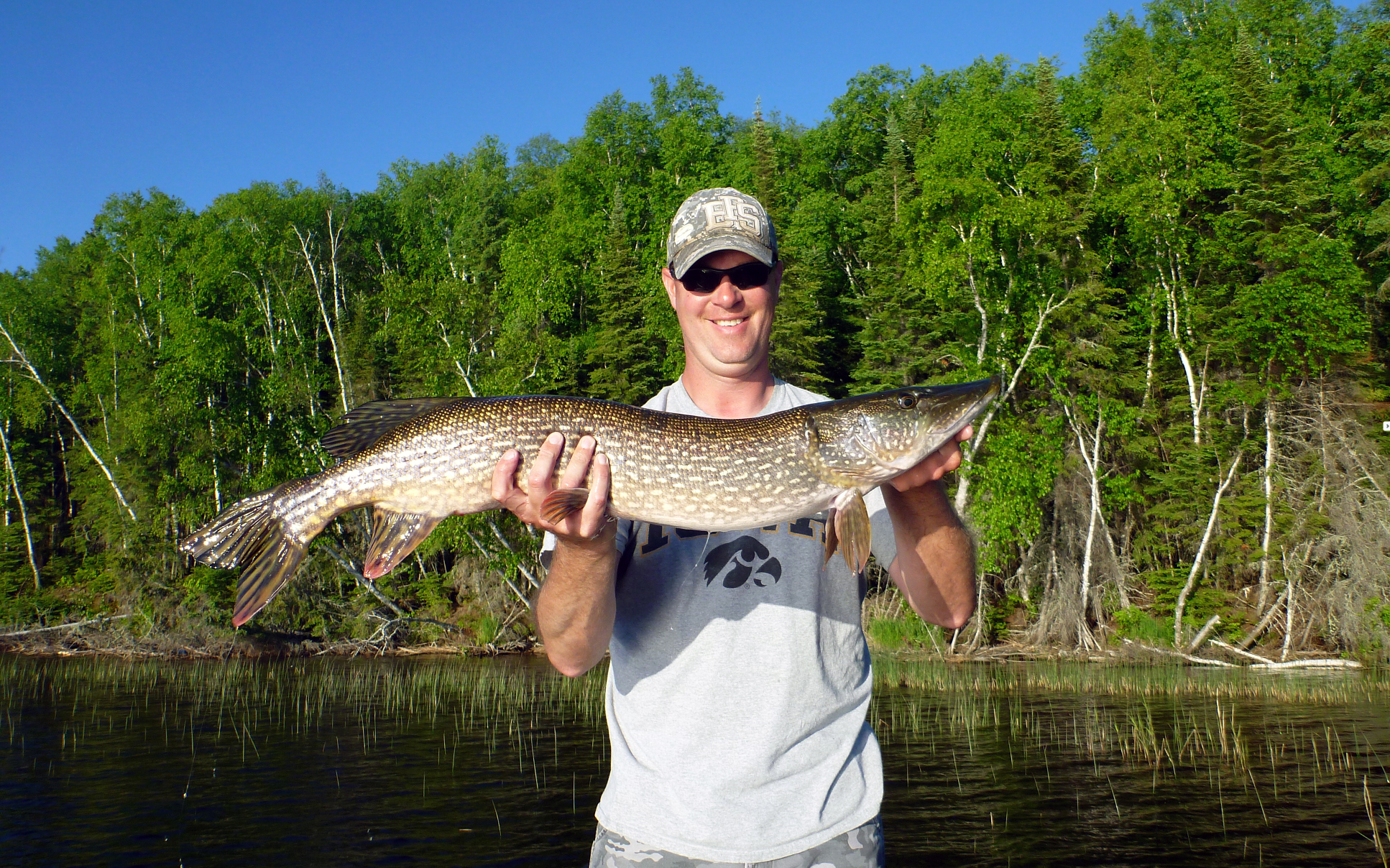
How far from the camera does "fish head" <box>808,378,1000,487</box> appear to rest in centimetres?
280

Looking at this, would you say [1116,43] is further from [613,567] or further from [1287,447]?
[613,567]

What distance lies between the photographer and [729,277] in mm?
2928

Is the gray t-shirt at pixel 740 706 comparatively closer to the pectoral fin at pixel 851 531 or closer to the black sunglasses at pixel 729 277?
the pectoral fin at pixel 851 531

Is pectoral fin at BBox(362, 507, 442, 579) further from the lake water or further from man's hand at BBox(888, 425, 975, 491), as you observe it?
the lake water

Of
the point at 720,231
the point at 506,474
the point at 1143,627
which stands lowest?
the point at 1143,627

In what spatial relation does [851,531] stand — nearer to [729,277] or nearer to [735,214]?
[729,277]

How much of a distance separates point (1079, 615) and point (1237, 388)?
222 inches

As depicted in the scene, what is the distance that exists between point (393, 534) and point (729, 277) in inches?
53.2

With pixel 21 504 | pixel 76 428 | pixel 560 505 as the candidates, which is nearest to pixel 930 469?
pixel 560 505

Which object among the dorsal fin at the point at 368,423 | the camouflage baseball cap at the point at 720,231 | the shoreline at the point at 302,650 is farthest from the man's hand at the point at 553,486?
the shoreline at the point at 302,650

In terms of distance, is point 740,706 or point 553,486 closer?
point 740,706

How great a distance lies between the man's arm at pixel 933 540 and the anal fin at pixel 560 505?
934 millimetres

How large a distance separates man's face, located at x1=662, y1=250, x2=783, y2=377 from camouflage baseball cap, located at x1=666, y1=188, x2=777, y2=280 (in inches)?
1.4

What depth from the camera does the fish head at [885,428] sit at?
2.80m
